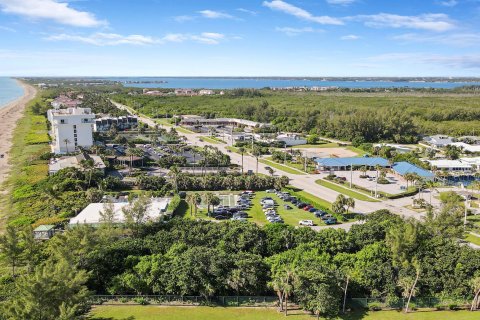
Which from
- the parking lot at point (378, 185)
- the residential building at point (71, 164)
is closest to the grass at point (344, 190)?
the parking lot at point (378, 185)

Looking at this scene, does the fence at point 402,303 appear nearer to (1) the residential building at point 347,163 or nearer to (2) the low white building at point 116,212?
(2) the low white building at point 116,212

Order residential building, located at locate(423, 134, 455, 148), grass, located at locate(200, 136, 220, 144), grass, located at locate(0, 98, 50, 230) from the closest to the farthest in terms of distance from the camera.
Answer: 1. grass, located at locate(0, 98, 50, 230)
2. residential building, located at locate(423, 134, 455, 148)
3. grass, located at locate(200, 136, 220, 144)

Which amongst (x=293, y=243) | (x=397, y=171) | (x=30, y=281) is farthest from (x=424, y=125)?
Result: (x=30, y=281)

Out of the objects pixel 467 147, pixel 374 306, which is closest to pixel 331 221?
pixel 374 306

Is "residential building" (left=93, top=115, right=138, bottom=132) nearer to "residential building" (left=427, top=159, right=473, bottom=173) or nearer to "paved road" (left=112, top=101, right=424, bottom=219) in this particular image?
"paved road" (left=112, top=101, right=424, bottom=219)

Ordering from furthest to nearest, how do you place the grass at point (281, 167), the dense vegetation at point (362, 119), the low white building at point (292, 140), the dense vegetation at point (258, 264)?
1. the dense vegetation at point (362, 119)
2. the low white building at point (292, 140)
3. the grass at point (281, 167)
4. the dense vegetation at point (258, 264)

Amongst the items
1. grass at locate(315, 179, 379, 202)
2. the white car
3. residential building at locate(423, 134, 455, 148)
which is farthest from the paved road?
residential building at locate(423, 134, 455, 148)

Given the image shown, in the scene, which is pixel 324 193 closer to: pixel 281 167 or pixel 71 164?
pixel 281 167

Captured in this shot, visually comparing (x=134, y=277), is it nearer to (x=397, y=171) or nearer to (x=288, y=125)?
Answer: (x=397, y=171)
